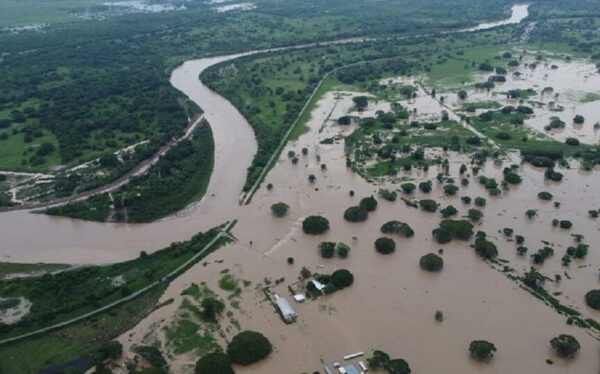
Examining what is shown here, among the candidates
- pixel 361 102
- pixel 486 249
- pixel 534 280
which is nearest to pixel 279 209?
pixel 486 249

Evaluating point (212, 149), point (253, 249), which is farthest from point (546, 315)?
point (212, 149)

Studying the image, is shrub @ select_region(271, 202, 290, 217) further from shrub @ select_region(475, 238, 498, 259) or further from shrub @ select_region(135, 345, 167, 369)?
shrub @ select_region(135, 345, 167, 369)

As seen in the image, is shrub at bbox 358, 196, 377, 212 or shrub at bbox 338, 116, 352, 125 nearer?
shrub at bbox 358, 196, 377, 212

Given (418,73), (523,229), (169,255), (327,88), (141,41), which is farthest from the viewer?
(141,41)

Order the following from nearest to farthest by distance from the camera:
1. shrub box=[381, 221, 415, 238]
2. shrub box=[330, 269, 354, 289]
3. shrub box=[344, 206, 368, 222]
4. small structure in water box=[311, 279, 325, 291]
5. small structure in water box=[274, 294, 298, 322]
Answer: small structure in water box=[274, 294, 298, 322], small structure in water box=[311, 279, 325, 291], shrub box=[330, 269, 354, 289], shrub box=[381, 221, 415, 238], shrub box=[344, 206, 368, 222]

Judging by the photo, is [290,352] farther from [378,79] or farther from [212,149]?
[378,79]

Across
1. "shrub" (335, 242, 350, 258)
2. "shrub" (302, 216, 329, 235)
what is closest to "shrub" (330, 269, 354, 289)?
"shrub" (335, 242, 350, 258)
